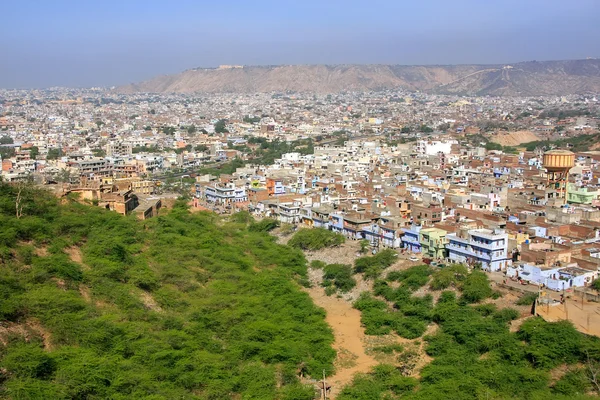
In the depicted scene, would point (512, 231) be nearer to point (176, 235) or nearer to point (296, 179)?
point (176, 235)

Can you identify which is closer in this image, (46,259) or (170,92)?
(46,259)

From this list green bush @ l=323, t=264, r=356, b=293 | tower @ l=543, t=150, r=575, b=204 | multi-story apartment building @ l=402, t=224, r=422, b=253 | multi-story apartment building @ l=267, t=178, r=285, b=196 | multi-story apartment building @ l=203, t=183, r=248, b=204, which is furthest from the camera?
multi-story apartment building @ l=203, t=183, r=248, b=204

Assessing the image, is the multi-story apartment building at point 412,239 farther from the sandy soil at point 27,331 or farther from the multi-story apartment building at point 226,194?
the sandy soil at point 27,331

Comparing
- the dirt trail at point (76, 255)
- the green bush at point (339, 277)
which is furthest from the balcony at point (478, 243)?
the dirt trail at point (76, 255)

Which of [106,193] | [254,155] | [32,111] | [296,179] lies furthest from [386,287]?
[32,111]

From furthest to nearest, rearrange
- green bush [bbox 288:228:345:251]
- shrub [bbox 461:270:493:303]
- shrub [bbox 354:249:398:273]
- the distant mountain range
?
1. the distant mountain range
2. green bush [bbox 288:228:345:251]
3. shrub [bbox 354:249:398:273]
4. shrub [bbox 461:270:493:303]

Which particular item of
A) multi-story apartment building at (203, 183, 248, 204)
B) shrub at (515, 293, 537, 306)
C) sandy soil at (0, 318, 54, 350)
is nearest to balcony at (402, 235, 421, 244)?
shrub at (515, 293, 537, 306)

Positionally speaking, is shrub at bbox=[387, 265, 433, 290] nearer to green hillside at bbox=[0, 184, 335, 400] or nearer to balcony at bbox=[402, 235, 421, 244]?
balcony at bbox=[402, 235, 421, 244]
